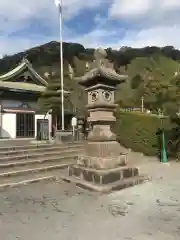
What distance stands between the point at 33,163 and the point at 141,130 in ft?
23.9

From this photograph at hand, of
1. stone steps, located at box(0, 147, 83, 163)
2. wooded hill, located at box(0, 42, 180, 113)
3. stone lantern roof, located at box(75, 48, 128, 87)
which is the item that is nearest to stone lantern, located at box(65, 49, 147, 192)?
stone lantern roof, located at box(75, 48, 128, 87)

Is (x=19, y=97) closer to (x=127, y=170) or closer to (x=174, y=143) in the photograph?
(x=174, y=143)

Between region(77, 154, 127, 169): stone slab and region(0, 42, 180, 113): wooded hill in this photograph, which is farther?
region(0, 42, 180, 113): wooded hill

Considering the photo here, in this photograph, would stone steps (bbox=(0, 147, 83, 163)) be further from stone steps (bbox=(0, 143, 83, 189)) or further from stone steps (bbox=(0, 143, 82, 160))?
stone steps (bbox=(0, 143, 82, 160))

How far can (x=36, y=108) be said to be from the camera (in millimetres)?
20500

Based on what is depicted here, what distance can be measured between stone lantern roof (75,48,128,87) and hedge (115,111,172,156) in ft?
23.3

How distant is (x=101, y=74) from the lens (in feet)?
24.4

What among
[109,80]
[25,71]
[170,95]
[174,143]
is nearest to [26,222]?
[109,80]

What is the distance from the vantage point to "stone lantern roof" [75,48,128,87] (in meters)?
7.51

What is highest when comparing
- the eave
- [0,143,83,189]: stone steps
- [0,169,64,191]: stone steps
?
the eave

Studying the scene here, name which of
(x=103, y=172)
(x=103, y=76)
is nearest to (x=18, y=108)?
(x=103, y=76)

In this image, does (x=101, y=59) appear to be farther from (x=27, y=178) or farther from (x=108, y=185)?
(x=27, y=178)

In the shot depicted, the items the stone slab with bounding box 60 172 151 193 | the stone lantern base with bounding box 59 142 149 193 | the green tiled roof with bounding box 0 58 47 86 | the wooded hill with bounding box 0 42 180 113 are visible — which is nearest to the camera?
the stone slab with bounding box 60 172 151 193

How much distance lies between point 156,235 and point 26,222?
2.27 meters
